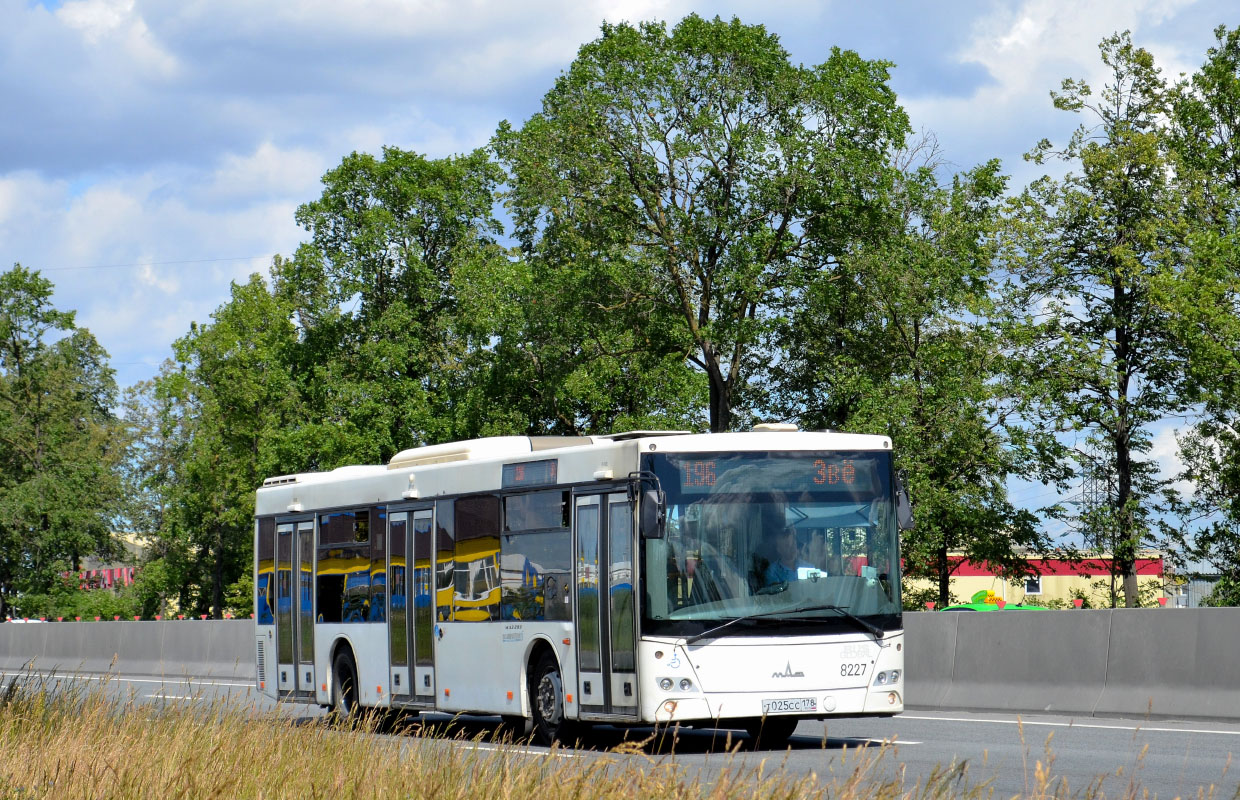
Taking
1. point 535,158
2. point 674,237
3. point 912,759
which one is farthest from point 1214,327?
point 912,759

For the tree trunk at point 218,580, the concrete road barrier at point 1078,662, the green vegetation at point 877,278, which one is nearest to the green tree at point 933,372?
the green vegetation at point 877,278

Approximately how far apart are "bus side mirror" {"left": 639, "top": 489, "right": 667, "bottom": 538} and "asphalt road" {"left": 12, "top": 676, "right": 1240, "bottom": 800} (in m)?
1.82

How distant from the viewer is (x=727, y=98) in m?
41.4

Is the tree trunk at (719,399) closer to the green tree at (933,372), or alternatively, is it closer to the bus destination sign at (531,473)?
the green tree at (933,372)

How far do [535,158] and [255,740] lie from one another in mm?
33350

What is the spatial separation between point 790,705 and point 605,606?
1.82m

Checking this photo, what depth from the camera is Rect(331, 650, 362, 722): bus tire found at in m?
18.8

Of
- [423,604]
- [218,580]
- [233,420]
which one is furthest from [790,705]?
[218,580]

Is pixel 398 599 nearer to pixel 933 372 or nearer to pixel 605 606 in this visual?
pixel 605 606

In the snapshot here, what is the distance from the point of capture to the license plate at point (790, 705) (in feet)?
44.6

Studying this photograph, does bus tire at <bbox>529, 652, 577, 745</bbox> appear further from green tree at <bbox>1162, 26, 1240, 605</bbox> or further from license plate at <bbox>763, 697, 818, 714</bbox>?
green tree at <bbox>1162, 26, 1240, 605</bbox>

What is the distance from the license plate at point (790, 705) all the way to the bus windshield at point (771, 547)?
57 centimetres

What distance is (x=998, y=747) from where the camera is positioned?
1375cm

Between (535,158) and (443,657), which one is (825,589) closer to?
(443,657)
